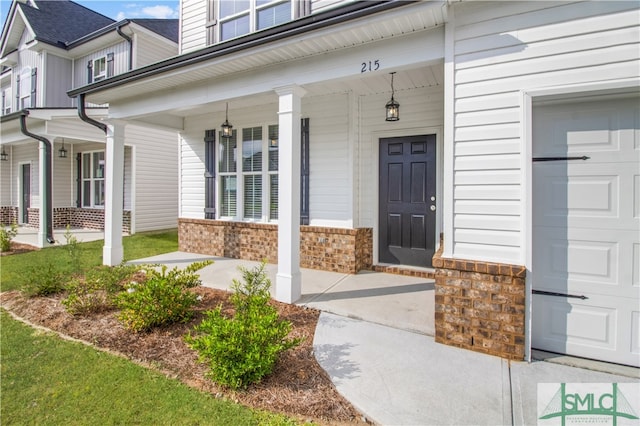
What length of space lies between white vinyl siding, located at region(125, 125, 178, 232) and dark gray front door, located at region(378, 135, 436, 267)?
8.14 m

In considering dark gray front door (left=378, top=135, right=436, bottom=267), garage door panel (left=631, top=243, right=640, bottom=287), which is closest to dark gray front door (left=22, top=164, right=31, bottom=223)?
dark gray front door (left=378, top=135, right=436, bottom=267)

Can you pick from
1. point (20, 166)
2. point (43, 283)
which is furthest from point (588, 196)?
point (20, 166)

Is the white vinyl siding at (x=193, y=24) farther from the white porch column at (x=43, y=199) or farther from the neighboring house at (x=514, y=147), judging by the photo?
the white porch column at (x=43, y=199)

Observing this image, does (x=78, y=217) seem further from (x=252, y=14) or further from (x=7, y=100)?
(x=252, y=14)

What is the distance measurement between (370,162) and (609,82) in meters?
3.43

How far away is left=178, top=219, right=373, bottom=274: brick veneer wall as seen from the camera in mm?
5516

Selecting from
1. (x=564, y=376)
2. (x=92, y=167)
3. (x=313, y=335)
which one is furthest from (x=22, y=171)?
(x=564, y=376)

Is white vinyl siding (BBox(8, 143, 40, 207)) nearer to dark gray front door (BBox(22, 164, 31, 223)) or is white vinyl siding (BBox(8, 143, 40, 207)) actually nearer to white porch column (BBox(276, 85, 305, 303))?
dark gray front door (BBox(22, 164, 31, 223))

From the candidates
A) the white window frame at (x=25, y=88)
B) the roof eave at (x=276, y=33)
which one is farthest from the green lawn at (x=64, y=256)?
the white window frame at (x=25, y=88)

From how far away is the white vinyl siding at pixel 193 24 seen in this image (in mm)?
6841

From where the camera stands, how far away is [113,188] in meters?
6.17

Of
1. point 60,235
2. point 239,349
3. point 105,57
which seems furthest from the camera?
point 105,57

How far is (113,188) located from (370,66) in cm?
535

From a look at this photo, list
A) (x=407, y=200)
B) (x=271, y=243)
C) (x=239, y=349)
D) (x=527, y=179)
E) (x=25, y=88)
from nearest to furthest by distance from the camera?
(x=239, y=349), (x=527, y=179), (x=407, y=200), (x=271, y=243), (x=25, y=88)
